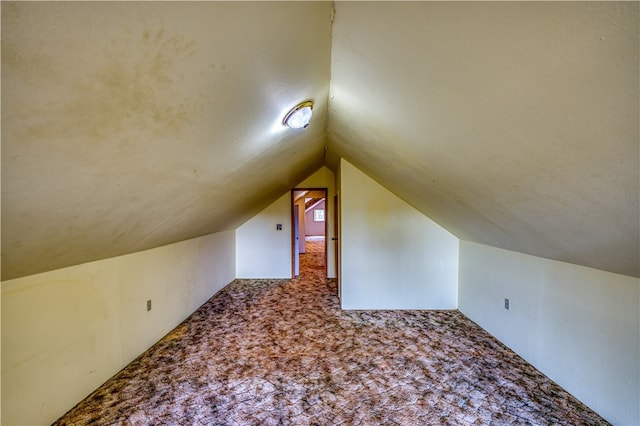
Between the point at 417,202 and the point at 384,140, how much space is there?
5.26 feet

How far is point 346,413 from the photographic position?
2059 millimetres

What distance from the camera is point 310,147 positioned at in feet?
11.5

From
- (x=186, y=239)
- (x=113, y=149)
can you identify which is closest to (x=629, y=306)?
(x=113, y=149)

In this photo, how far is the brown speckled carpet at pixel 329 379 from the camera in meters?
2.03

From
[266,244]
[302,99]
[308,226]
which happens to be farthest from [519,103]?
[308,226]

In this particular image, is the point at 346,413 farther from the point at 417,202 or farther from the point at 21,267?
the point at 417,202

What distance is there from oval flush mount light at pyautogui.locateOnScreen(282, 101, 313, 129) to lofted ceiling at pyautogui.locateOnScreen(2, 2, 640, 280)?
8 centimetres

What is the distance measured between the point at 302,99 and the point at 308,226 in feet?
41.0

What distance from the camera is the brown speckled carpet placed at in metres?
2.03

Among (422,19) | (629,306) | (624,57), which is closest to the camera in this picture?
(624,57)

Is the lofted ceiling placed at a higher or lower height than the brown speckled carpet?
higher

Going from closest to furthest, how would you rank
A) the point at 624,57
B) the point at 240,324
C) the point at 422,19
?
1. the point at 624,57
2. the point at 422,19
3. the point at 240,324

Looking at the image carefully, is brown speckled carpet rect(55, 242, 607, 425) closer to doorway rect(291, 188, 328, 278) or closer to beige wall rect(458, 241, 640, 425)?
beige wall rect(458, 241, 640, 425)

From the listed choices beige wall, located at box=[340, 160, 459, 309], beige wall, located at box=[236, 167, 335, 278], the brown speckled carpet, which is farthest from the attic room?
beige wall, located at box=[236, 167, 335, 278]
